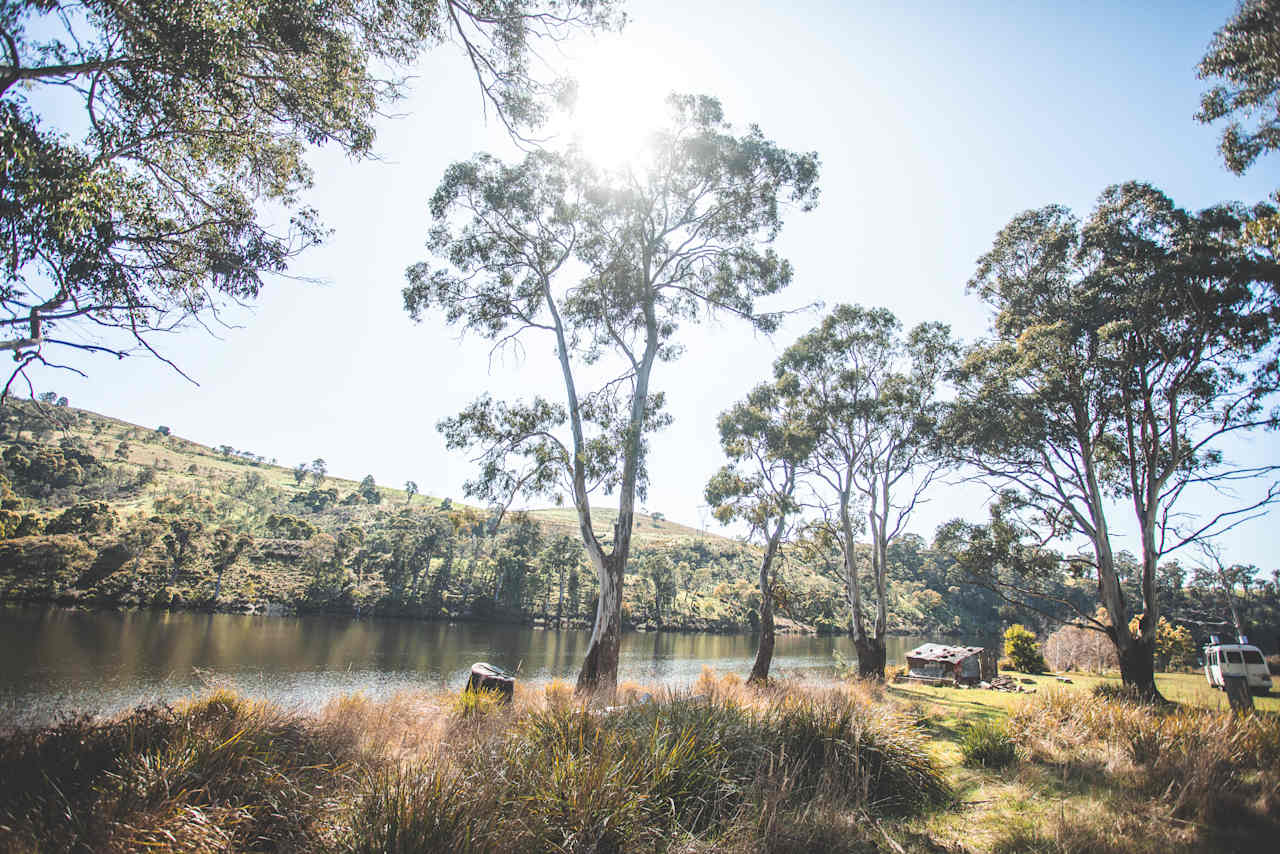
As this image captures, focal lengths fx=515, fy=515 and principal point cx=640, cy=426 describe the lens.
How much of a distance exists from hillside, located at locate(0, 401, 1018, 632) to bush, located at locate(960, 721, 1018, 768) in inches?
378

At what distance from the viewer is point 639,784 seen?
12.9ft

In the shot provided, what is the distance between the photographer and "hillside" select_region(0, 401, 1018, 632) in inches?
1928

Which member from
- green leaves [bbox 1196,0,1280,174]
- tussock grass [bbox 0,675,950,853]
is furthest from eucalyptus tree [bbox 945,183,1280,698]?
tussock grass [bbox 0,675,950,853]

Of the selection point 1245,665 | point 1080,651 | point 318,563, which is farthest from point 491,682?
point 318,563

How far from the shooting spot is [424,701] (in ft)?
27.8

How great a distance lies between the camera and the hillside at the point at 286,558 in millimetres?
48969

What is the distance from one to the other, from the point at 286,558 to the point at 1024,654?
78.6 m

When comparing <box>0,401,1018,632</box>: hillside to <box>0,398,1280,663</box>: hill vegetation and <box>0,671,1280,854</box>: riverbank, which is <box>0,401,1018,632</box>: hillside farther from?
<box>0,671,1280,854</box>: riverbank

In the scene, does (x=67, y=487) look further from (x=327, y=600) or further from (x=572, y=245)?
(x=572, y=245)

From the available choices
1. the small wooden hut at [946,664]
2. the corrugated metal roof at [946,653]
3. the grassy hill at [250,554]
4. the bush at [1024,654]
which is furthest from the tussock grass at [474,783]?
the bush at [1024,654]

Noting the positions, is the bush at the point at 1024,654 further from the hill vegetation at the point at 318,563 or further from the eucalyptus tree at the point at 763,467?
the eucalyptus tree at the point at 763,467

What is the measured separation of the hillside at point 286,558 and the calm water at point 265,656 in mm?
4707

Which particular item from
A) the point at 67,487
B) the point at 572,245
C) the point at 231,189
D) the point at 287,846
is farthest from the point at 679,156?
the point at 67,487

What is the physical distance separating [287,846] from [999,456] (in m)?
17.6
